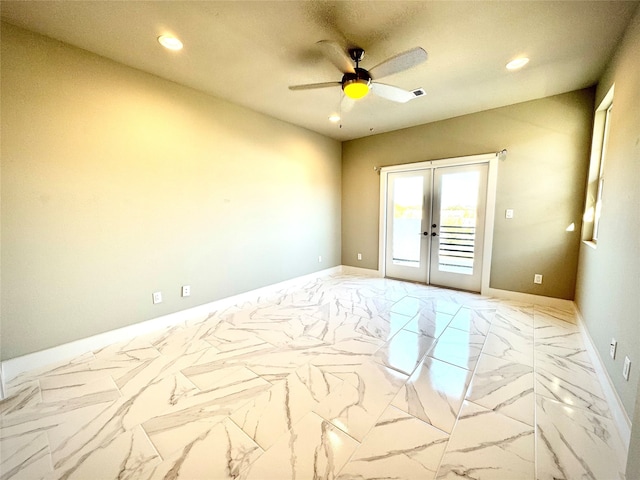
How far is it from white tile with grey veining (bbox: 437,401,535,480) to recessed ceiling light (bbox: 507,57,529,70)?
304 centimetres

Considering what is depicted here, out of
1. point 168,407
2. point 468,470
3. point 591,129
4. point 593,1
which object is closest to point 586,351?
point 468,470

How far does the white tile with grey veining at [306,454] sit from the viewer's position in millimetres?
1247

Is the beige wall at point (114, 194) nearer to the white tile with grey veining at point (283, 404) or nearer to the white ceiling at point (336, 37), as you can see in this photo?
the white ceiling at point (336, 37)

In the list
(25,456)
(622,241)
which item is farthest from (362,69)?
(25,456)

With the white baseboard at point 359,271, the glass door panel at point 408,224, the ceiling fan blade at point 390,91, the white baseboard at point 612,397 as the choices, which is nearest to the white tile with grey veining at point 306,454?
the white baseboard at point 612,397

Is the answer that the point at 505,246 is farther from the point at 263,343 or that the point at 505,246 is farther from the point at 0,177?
the point at 0,177

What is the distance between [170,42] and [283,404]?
3.01m

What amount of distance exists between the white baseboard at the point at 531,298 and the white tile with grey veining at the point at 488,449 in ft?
8.79

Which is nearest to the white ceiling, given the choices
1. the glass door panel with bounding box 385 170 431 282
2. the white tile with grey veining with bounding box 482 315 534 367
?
the glass door panel with bounding box 385 170 431 282

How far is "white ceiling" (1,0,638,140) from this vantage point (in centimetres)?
182

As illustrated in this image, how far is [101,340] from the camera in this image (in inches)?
96.5

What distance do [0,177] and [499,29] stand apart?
4.04m

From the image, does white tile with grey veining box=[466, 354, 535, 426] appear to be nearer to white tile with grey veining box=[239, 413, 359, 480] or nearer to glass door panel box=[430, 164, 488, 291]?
white tile with grey veining box=[239, 413, 359, 480]

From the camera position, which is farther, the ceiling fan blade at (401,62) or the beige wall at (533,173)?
the beige wall at (533,173)
